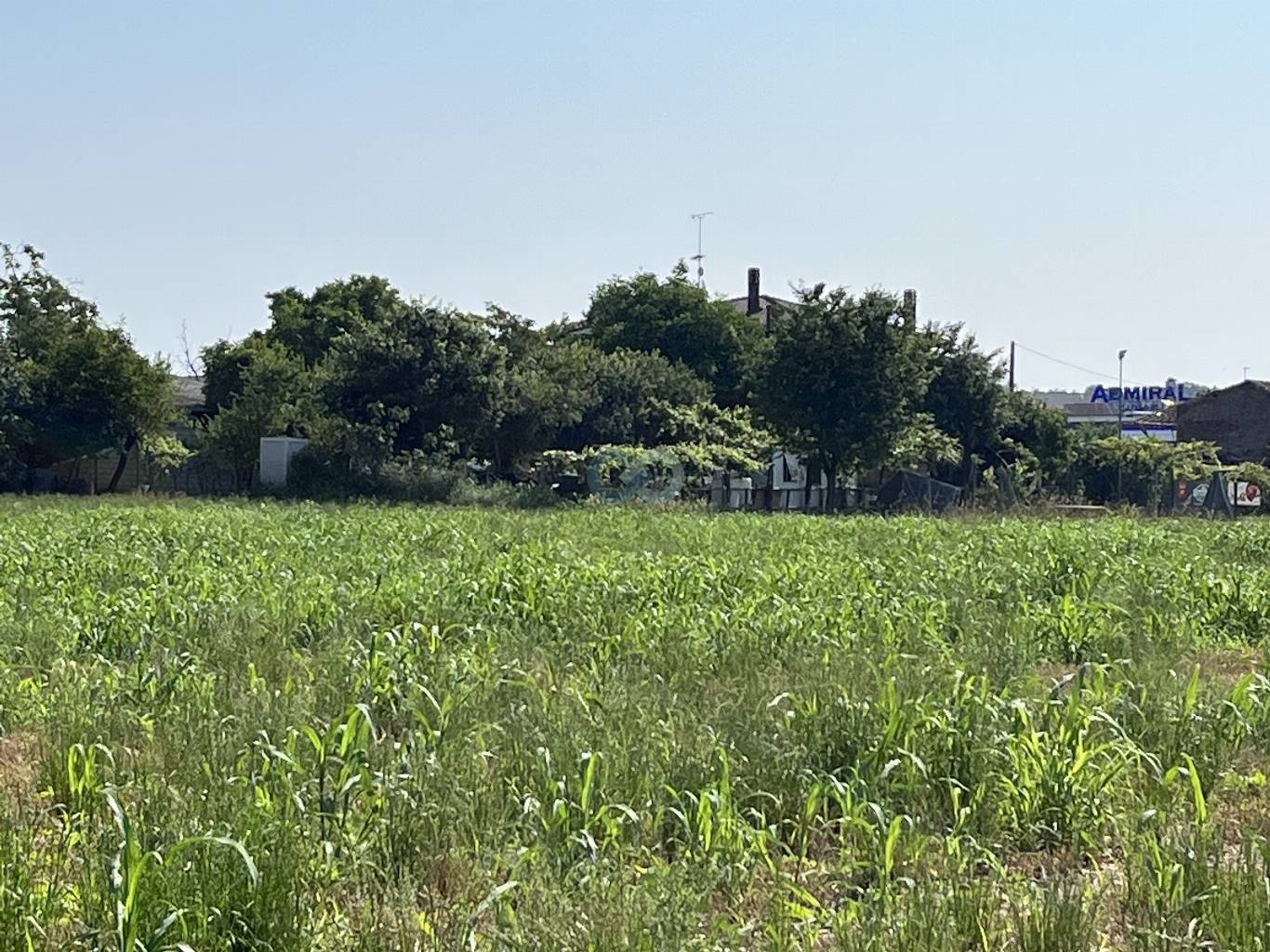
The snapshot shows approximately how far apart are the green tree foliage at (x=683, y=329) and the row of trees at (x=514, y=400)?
270 inches

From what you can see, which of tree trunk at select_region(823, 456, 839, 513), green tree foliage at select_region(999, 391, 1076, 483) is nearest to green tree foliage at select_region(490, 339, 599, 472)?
tree trunk at select_region(823, 456, 839, 513)

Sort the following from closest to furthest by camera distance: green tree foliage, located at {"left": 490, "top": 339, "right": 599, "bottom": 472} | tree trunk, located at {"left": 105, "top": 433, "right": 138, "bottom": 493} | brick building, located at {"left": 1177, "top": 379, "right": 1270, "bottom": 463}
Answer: green tree foliage, located at {"left": 490, "top": 339, "right": 599, "bottom": 472}, tree trunk, located at {"left": 105, "top": 433, "right": 138, "bottom": 493}, brick building, located at {"left": 1177, "top": 379, "right": 1270, "bottom": 463}

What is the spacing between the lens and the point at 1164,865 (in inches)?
160

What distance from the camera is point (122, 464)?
37.6 meters

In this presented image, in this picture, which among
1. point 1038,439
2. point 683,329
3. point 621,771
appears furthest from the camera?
point 683,329

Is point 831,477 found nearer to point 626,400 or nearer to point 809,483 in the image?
point 809,483

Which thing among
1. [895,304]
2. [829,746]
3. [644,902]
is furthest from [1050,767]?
[895,304]

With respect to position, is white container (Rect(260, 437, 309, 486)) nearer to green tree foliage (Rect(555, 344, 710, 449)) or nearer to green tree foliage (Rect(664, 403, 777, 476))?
green tree foliage (Rect(555, 344, 710, 449))

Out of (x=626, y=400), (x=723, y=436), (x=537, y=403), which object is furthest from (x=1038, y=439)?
(x=537, y=403)

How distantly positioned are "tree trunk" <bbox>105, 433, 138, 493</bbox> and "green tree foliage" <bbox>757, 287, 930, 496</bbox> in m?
18.0

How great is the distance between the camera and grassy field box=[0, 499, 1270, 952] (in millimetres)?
3641

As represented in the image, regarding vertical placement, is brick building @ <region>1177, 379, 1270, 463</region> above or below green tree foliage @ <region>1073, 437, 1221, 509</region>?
above

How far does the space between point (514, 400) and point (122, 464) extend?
1271 centimetres

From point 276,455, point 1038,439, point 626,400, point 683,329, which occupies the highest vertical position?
point 683,329
